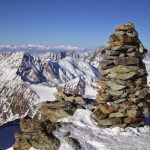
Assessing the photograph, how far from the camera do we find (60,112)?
3653 centimetres

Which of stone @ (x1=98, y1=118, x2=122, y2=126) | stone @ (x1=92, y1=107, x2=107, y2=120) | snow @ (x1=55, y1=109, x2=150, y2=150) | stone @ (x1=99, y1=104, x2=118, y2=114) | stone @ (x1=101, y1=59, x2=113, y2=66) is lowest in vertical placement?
snow @ (x1=55, y1=109, x2=150, y2=150)

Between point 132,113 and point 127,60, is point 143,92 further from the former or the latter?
point 127,60

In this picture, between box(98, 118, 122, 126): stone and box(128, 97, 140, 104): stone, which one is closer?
box(98, 118, 122, 126): stone

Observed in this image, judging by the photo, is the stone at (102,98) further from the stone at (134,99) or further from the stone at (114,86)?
the stone at (134,99)

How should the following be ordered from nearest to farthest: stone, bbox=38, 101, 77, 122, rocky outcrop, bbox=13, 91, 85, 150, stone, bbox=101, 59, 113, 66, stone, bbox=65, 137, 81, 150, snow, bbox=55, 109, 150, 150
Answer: stone, bbox=65, 137, 81, 150 → rocky outcrop, bbox=13, 91, 85, 150 → snow, bbox=55, 109, 150, 150 → stone, bbox=101, 59, 113, 66 → stone, bbox=38, 101, 77, 122

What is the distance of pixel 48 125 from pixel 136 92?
322 inches

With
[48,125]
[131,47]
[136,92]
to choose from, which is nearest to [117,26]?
[131,47]

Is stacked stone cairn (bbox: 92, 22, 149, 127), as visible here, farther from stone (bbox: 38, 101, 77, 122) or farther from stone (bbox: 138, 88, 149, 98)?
stone (bbox: 38, 101, 77, 122)

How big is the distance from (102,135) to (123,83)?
5.03 meters

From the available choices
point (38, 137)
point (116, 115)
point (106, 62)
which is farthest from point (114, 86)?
point (38, 137)

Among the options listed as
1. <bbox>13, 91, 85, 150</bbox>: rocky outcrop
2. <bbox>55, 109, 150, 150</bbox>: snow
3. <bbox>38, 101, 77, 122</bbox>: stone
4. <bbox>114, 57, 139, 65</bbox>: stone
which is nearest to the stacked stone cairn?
<bbox>114, 57, 139, 65</bbox>: stone

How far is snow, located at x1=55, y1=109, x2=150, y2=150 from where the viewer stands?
27594 mm

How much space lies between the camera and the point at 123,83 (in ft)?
104

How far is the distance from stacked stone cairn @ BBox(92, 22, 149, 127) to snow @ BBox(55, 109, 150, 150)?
72 centimetres
